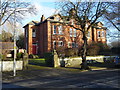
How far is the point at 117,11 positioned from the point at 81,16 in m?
4.56

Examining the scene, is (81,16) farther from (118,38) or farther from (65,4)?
(118,38)

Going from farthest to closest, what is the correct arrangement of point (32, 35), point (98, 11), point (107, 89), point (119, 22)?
point (32, 35), point (119, 22), point (98, 11), point (107, 89)

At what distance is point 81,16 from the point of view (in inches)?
632

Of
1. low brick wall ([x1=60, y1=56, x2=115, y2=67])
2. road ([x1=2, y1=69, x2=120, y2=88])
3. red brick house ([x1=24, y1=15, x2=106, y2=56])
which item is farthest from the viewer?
red brick house ([x1=24, y1=15, x2=106, y2=56])

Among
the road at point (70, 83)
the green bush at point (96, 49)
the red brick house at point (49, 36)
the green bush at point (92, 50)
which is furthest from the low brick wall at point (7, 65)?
the green bush at point (96, 49)

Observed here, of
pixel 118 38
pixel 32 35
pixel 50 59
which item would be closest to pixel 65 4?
pixel 50 59

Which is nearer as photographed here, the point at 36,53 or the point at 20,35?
the point at 36,53

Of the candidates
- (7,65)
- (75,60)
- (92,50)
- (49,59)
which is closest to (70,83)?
(7,65)

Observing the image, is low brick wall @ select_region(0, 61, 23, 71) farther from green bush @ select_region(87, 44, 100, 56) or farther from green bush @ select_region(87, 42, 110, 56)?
green bush @ select_region(87, 42, 110, 56)

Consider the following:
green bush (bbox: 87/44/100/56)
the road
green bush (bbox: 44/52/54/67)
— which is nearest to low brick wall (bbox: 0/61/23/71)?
green bush (bbox: 44/52/54/67)

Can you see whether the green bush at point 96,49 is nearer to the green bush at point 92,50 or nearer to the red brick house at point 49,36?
the green bush at point 92,50

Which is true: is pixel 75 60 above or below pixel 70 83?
above

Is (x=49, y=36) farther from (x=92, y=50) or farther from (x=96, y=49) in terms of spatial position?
(x=96, y=49)

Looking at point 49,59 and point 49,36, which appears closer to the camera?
point 49,59
